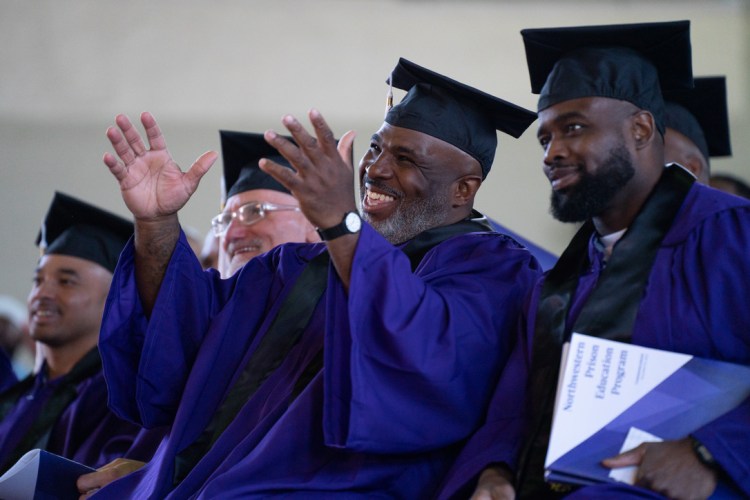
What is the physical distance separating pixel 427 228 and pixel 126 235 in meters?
2.21

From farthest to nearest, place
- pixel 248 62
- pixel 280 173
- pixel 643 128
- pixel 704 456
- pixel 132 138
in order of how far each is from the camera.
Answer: pixel 248 62
pixel 132 138
pixel 643 128
pixel 280 173
pixel 704 456

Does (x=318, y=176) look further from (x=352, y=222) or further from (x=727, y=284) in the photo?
(x=727, y=284)

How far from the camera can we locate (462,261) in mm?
3289

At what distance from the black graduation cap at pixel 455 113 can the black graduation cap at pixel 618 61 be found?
32 cm

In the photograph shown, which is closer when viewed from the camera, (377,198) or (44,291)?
(377,198)

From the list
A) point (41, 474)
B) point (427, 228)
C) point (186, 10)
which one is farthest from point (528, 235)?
point (41, 474)

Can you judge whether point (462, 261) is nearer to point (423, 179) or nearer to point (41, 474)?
point (423, 179)

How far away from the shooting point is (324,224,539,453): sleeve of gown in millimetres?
2730

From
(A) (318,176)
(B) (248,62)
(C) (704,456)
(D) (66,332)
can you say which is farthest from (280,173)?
(B) (248,62)

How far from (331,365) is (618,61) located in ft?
4.39

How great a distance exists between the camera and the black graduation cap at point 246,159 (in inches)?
193

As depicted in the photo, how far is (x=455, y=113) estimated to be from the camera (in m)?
3.68

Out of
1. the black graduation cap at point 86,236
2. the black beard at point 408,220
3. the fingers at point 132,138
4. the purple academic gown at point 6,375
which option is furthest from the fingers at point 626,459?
the purple academic gown at point 6,375

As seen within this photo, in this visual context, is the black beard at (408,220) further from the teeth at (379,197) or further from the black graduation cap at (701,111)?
the black graduation cap at (701,111)
